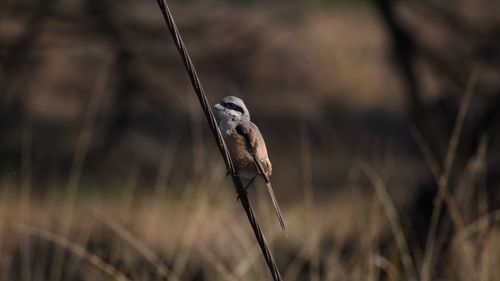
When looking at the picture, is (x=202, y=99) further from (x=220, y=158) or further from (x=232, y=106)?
(x=220, y=158)

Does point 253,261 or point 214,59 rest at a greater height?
point 253,261

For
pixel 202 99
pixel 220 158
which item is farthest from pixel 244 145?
pixel 220 158

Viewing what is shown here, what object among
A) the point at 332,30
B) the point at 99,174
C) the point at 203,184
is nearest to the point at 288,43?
the point at 332,30

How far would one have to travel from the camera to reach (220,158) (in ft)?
17.5

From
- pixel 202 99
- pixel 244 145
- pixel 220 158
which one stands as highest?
pixel 202 99

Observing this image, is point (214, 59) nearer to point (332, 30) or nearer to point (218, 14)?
point (218, 14)

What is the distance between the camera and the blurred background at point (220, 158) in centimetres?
380

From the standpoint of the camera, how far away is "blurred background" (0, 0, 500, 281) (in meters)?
3.80

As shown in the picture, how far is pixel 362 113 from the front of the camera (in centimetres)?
1476

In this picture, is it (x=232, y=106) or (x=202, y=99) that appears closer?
(x=202, y=99)

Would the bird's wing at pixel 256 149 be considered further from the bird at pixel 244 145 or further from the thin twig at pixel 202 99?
the thin twig at pixel 202 99

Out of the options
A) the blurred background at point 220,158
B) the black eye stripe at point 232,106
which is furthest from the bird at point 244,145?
the blurred background at point 220,158

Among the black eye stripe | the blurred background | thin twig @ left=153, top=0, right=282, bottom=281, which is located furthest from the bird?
the blurred background

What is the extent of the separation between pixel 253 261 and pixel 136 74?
506 cm
